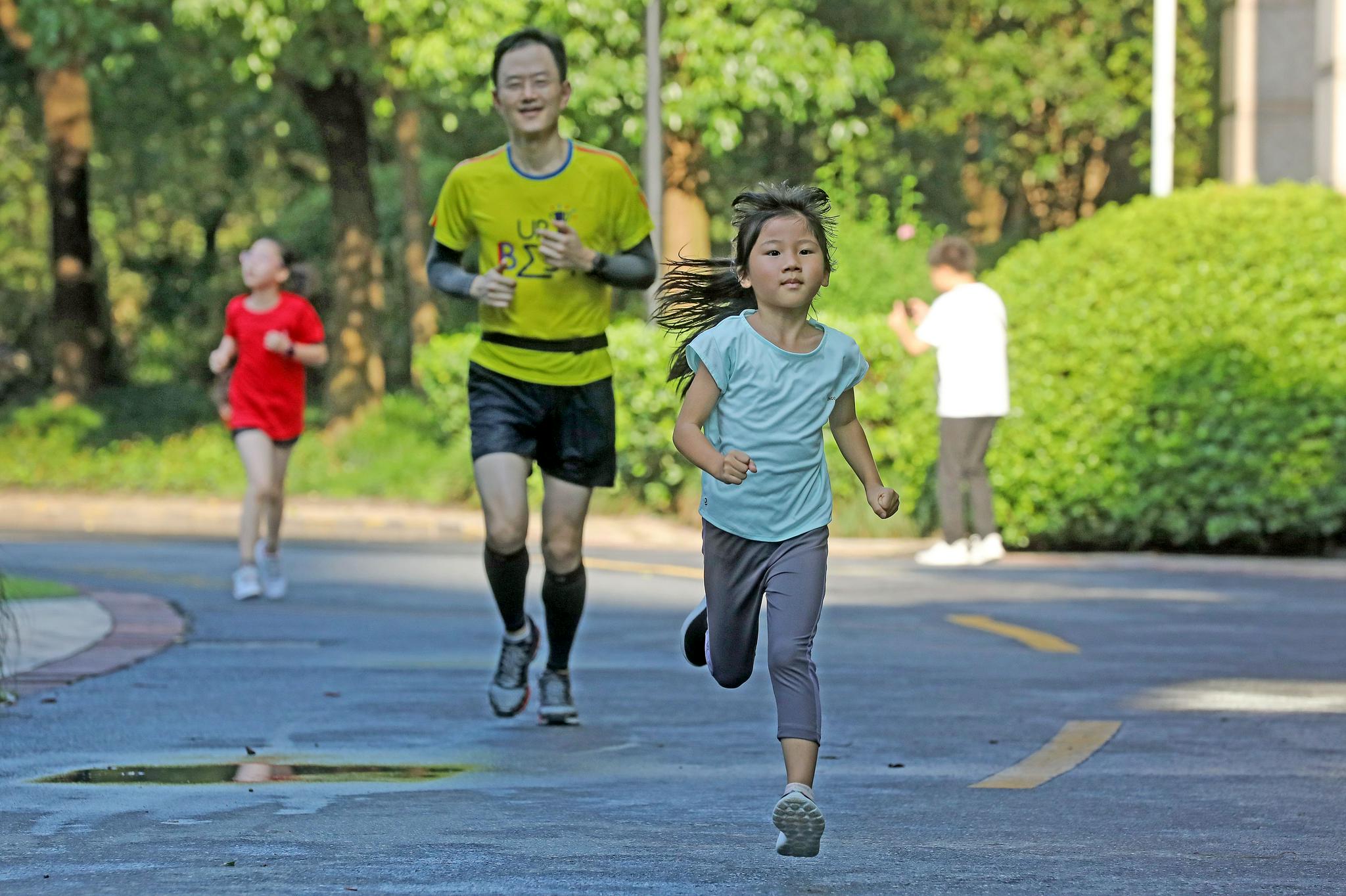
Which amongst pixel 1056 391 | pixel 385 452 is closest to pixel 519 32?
pixel 1056 391

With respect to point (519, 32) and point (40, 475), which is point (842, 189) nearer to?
point (40, 475)

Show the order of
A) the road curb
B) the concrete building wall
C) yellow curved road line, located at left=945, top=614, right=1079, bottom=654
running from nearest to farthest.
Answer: the road curb
yellow curved road line, located at left=945, top=614, right=1079, bottom=654
the concrete building wall

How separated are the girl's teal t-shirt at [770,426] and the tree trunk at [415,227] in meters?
24.6

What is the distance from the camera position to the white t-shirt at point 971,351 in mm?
13547

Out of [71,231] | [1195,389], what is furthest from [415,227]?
[1195,389]

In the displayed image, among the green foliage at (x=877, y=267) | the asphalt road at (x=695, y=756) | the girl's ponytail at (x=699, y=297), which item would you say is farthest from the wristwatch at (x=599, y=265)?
the green foliage at (x=877, y=267)

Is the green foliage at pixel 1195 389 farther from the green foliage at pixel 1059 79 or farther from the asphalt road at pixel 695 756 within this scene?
the green foliage at pixel 1059 79

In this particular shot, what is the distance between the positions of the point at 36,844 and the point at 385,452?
18.2 metres

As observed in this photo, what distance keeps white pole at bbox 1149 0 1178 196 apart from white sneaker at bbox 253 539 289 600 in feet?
36.3

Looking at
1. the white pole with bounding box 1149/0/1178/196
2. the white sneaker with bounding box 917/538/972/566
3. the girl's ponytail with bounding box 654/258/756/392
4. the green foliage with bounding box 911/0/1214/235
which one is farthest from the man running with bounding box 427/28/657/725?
the green foliage with bounding box 911/0/1214/235

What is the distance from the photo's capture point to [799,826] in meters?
4.88

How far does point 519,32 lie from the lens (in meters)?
7.35

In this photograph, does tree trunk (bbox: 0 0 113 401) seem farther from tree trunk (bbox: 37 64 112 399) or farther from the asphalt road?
the asphalt road

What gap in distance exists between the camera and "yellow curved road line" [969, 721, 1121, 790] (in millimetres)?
6141
